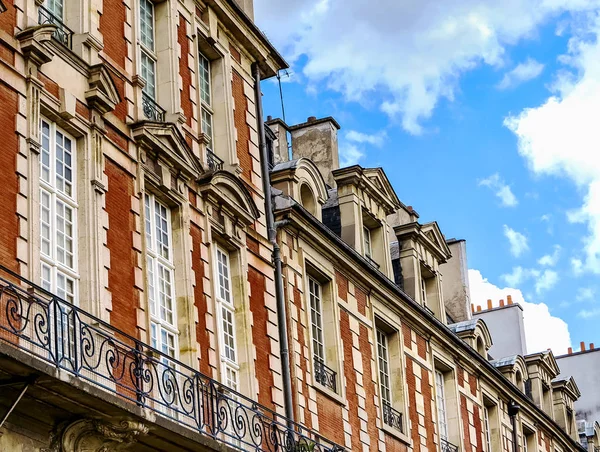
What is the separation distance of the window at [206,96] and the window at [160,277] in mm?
2565

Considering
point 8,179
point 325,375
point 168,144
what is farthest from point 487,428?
point 8,179

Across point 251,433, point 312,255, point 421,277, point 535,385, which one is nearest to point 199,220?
point 251,433

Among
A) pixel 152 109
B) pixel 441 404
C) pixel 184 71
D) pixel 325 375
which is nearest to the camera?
pixel 152 109

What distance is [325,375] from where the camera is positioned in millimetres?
22828

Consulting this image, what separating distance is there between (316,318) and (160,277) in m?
5.89

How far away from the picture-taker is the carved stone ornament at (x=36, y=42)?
15570mm

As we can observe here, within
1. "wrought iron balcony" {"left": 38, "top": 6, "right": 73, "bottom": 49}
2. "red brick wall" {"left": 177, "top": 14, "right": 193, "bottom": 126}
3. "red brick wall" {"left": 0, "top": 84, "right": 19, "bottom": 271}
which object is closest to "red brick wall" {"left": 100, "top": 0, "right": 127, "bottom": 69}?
"wrought iron balcony" {"left": 38, "top": 6, "right": 73, "bottom": 49}

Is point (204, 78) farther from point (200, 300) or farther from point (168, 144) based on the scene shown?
point (200, 300)

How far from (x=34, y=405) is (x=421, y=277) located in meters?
16.5

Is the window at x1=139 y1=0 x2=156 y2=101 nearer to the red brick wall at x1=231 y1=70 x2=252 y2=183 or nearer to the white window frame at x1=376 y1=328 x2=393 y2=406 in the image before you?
the red brick wall at x1=231 y1=70 x2=252 y2=183

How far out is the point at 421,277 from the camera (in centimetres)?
2928

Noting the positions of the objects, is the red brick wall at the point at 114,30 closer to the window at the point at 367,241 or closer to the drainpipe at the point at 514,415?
the window at the point at 367,241

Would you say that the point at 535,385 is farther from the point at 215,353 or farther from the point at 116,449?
the point at 116,449

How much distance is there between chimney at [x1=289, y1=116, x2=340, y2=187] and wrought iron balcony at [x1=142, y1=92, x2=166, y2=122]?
962 cm
